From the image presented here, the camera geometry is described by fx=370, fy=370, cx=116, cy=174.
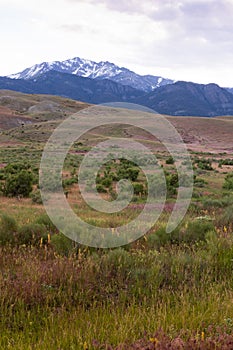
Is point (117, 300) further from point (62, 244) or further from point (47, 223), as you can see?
point (47, 223)

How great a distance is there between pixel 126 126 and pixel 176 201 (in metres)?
69.7

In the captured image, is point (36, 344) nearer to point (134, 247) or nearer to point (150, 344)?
point (150, 344)

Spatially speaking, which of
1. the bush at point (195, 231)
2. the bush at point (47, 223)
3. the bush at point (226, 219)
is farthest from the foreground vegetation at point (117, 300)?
the bush at point (226, 219)

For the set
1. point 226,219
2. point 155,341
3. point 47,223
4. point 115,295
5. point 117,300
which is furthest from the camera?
point 226,219

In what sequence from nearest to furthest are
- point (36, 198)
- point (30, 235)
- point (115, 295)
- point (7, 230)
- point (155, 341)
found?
point (155, 341) < point (115, 295) < point (7, 230) < point (30, 235) < point (36, 198)

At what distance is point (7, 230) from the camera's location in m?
8.32

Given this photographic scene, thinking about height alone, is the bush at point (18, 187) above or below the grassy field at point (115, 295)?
below

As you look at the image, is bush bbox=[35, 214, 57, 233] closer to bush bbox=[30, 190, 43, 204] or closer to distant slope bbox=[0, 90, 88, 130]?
bush bbox=[30, 190, 43, 204]

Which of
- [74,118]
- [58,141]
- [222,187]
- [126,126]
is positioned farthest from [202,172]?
[74,118]

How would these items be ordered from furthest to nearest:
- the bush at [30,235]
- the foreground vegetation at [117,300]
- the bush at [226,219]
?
the bush at [226,219], the bush at [30,235], the foreground vegetation at [117,300]

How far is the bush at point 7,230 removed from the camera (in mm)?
8051

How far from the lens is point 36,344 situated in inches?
152

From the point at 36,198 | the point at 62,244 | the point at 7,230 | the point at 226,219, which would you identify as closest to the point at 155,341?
the point at 62,244

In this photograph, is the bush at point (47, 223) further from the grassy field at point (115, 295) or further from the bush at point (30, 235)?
the bush at point (30, 235)
